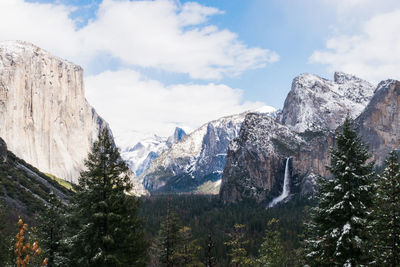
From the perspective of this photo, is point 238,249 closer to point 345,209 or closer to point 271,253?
point 271,253

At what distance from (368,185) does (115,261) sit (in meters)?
17.8

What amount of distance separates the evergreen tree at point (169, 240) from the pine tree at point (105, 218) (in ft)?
57.9

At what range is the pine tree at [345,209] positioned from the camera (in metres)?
20.7

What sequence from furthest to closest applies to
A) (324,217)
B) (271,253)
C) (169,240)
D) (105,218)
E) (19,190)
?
1. (19,190)
2. (271,253)
3. (169,240)
4. (324,217)
5. (105,218)

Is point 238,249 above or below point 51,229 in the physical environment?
below

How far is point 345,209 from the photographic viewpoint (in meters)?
21.5

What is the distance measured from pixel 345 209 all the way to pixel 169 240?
25.5 meters

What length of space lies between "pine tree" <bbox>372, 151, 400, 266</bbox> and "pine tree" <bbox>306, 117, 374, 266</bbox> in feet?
2.28

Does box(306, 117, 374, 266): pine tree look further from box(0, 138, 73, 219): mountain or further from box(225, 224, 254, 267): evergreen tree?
box(0, 138, 73, 219): mountain

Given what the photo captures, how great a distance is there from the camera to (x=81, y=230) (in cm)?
2114

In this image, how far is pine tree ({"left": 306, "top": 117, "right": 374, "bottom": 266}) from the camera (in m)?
20.7

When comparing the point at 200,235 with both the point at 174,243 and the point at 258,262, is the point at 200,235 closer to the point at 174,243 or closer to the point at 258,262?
the point at 258,262

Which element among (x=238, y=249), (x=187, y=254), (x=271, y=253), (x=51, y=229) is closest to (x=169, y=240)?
(x=187, y=254)

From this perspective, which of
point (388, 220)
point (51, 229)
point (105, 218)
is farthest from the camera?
point (51, 229)
